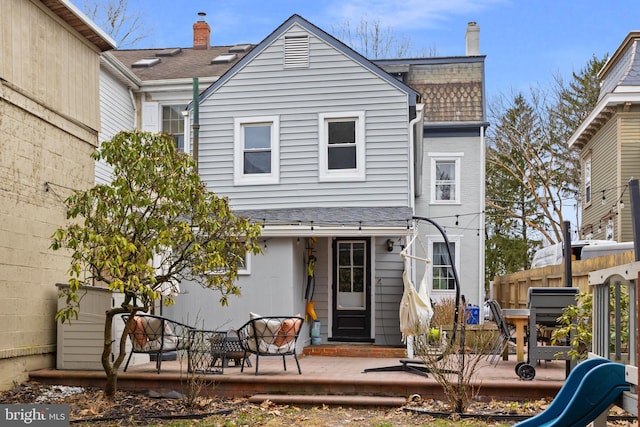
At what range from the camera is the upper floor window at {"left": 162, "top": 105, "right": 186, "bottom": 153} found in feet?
62.6

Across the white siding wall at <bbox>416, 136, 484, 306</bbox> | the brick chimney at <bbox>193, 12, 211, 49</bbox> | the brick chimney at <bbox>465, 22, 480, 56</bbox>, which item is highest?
the brick chimney at <bbox>465, 22, 480, 56</bbox>

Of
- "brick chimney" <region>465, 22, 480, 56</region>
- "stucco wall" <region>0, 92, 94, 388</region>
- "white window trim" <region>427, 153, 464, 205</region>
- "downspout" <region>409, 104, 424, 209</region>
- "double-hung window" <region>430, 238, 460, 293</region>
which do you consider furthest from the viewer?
"brick chimney" <region>465, 22, 480, 56</region>

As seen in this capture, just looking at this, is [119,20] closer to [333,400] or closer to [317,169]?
[317,169]

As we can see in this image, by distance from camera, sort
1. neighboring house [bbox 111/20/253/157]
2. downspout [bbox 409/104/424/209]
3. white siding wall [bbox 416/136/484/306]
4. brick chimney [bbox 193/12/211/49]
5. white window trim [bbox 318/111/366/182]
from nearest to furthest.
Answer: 1. downspout [bbox 409/104/424/209]
2. white window trim [bbox 318/111/366/182]
3. neighboring house [bbox 111/20/253/157]
4. white siding wall [bbox 416/136/484/306]
5. brick chimney [bbox 193/12/211/49]

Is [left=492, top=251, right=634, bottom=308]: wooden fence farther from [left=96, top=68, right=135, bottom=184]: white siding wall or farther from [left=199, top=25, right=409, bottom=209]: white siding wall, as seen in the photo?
[left=96, top=68, right=135, bottom=184]: white siding wall

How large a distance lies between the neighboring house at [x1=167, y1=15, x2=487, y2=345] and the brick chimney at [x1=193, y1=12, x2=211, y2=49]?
7.34 m

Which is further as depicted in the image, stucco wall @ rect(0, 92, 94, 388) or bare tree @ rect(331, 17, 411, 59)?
bare tree @ rect(331, 17, 411, 59)

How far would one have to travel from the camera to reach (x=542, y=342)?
41.5 ft

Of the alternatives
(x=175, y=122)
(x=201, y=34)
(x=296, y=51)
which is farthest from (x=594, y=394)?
(x=201, y=34)

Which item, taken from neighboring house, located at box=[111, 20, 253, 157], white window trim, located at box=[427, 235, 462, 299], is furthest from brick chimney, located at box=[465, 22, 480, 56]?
neighboring house, located at box=[111, 20, 253, 157]

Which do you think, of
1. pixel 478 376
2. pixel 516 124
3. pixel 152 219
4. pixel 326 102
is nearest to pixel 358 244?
pixel 326 102

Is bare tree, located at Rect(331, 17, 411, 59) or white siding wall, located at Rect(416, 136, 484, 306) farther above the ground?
bare tree, located at Rect(331, 17, 411, 59)

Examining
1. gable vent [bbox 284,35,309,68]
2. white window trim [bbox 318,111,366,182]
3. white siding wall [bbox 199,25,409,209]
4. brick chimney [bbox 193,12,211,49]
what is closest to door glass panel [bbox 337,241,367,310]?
white siding wall [bbox 199,25,409,209]

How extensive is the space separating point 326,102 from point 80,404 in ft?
26.9
